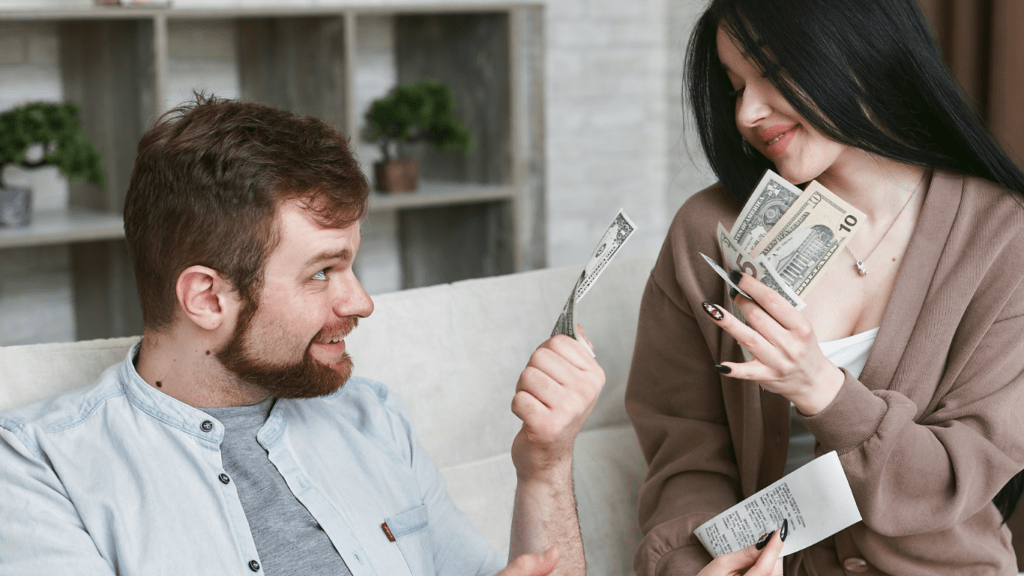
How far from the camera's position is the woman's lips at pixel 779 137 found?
138 centimetres

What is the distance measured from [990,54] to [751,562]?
5.29ft

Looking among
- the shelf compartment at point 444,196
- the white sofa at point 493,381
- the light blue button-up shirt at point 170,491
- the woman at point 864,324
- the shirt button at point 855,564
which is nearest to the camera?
the light blue button-up shirt at point 170,491

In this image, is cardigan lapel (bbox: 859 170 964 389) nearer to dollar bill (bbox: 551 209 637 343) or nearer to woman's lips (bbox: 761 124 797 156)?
woman's lips (bbox: 761 124 797 156)

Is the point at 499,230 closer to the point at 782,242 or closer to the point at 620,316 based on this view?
Answer: the point at 620,316

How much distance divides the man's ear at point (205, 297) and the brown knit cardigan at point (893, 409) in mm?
700

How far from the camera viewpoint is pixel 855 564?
136cm

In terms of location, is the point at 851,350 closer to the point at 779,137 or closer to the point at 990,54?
the point at 779,137

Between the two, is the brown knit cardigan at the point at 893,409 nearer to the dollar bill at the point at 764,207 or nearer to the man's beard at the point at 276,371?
the dollar bill at the point at 764,207

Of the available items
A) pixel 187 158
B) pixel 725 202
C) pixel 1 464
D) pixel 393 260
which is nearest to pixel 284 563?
pixel 1 464

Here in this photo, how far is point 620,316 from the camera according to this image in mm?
1814

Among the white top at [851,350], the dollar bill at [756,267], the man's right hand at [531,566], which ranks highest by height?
the dollar bill at [756,267]

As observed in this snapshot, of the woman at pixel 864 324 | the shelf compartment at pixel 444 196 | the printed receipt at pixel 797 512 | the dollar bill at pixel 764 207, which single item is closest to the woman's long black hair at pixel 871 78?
the woman at pixel 864 324

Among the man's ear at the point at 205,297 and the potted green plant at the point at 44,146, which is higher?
the potted green plant at the point at 44,146

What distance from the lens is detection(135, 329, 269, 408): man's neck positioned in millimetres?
1165
